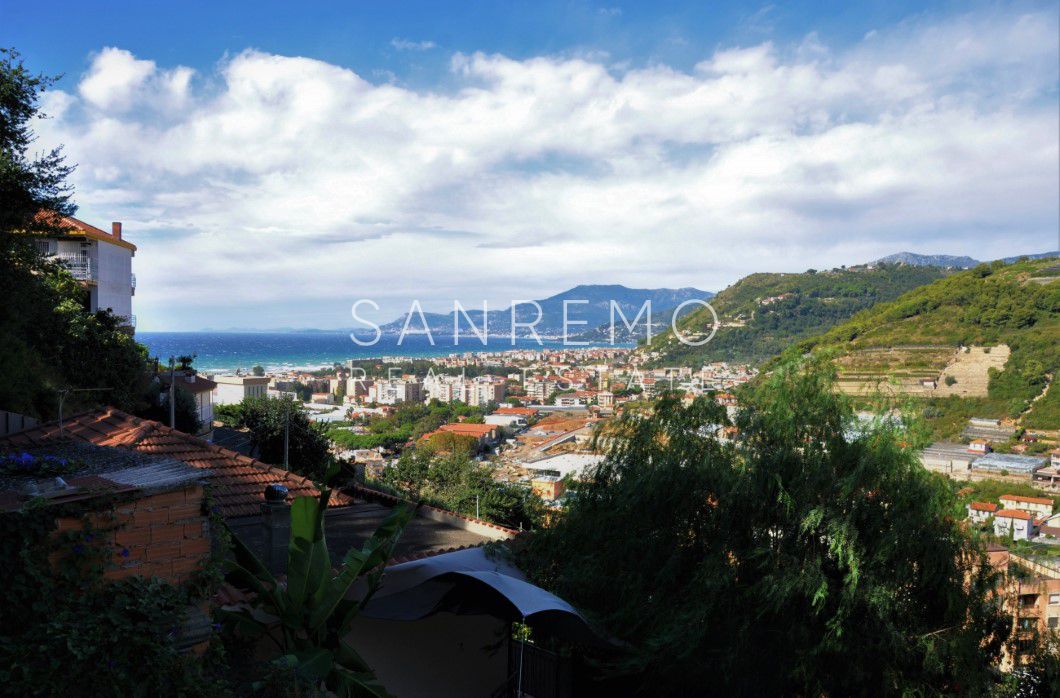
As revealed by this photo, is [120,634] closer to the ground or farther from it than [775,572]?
farther from it

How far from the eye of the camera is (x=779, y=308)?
87.7 meters

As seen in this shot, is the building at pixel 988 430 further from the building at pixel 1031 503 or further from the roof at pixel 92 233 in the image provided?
the roof at pixel 92 233

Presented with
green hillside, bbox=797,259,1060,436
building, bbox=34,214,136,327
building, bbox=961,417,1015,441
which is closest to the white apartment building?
green hillside, bbox=797,259,1060,436

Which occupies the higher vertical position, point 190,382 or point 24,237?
point 24,237

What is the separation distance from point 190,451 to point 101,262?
20.6 metres

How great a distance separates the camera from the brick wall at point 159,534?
3.11m

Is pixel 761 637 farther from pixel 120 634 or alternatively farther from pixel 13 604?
pixel 13 604

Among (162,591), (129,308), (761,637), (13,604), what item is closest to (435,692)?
(761,637)

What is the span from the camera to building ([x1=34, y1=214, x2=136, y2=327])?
76.5ft

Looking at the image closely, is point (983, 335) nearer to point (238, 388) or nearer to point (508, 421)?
point (508, 421)

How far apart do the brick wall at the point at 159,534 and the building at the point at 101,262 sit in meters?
21.9

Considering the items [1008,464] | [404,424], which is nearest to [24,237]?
[1008,464]

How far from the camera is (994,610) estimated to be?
5.76 metres

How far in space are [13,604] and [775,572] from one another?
4690 mm
